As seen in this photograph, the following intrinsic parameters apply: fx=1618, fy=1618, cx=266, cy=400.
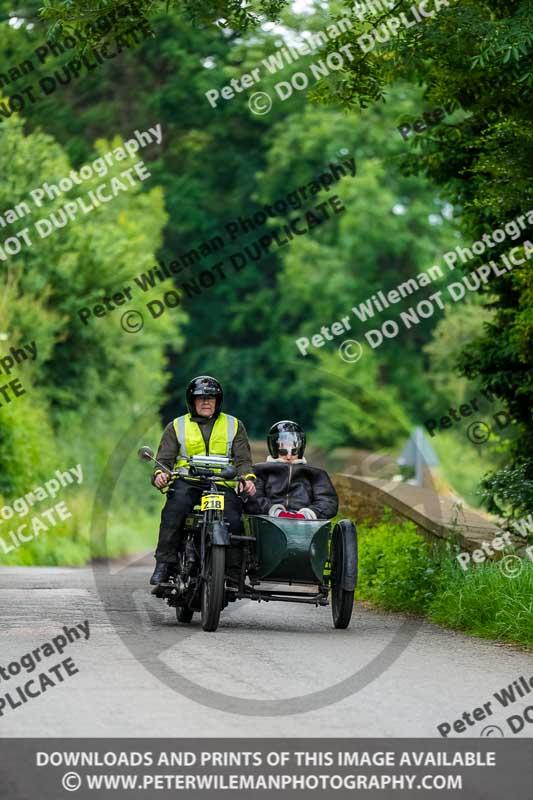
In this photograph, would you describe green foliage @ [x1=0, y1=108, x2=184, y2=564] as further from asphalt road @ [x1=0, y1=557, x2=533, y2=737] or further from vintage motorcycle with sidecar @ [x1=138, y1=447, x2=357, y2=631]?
vintage motorcycle with sidecar @ [x1=138, y1=447, x2=357, y2=631]

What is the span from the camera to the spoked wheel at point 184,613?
13297 millimetres

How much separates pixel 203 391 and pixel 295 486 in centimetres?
118

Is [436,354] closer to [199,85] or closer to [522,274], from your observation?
[199,85]

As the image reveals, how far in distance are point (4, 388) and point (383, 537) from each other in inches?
478

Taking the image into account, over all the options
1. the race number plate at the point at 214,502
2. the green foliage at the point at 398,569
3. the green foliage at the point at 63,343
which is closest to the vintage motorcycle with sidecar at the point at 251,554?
the race number plate at the point at 214,502

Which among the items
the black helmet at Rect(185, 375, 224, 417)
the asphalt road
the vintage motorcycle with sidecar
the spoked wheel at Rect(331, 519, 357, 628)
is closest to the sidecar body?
the vintage motorcycle with sidecar

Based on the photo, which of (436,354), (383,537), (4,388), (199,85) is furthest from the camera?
(199,85)

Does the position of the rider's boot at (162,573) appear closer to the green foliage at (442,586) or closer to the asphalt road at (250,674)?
the asphalt road at (250,674)

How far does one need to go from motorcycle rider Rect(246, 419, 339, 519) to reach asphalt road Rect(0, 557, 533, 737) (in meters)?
1.05

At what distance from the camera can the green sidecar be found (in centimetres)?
1282

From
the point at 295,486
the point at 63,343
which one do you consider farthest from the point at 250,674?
the point at 63,343

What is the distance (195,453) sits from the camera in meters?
13.3
